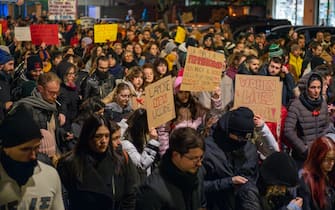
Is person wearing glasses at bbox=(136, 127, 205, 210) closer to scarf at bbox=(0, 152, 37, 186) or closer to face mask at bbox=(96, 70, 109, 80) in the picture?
scarf at bbox=(0, 152, 37, 186)

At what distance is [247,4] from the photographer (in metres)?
39.6

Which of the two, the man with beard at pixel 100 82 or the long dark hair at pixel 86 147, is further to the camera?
the man with beard at pixel 100 82

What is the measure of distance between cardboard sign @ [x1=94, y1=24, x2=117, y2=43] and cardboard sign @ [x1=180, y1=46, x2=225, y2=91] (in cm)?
703

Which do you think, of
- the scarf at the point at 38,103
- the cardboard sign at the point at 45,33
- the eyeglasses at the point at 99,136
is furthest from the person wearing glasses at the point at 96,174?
the cardboard sign at the point at 45,33

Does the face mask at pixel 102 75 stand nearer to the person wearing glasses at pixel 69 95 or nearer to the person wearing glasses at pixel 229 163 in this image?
the person wearing glasses at pixel 69 95

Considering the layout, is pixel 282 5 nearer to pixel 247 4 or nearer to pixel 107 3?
pixel 247 4

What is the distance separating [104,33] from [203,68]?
732cm

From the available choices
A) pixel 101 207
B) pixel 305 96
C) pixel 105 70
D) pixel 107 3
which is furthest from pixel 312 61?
pixel 107 3

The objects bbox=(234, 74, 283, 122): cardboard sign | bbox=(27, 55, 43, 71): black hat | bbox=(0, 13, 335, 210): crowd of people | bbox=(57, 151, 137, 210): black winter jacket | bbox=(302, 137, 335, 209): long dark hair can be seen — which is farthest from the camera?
bbox=(27, 55, 43, 71): black hat

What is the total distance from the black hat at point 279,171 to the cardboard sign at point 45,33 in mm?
8990

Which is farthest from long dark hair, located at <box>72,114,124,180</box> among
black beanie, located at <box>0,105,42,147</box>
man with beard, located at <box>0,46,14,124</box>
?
man with beard, located at <box>0,46,14,124</box>

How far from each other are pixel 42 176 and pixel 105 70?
5.93m

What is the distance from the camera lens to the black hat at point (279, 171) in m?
4.75

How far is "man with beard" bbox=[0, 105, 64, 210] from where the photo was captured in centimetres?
377
